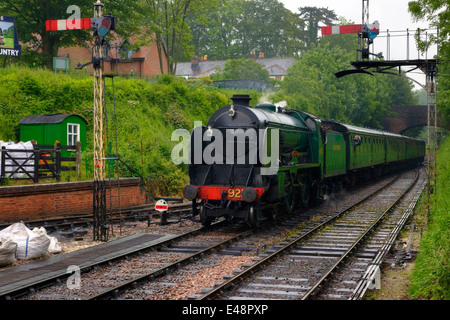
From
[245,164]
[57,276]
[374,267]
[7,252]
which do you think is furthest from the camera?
[245,164]

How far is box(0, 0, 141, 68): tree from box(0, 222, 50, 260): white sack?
19483 millimetres

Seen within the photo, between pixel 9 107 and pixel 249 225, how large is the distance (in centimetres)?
1304

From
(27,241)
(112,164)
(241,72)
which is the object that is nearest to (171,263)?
(27,241)

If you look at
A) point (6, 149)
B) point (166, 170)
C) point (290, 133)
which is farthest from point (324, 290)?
point (166, 170)

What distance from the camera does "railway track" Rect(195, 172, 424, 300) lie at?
26.5ft

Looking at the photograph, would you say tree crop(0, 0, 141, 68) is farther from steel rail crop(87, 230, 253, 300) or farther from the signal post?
steel rail crop(87, 230, 253, 300)

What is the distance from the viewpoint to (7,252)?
9695mm

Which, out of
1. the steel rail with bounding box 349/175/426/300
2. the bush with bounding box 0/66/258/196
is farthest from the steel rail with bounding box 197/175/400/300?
the bush with bounding box 0/66/258/196

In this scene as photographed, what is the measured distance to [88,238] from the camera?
13.0m

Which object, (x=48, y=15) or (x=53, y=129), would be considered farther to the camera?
(x=48, y=15)

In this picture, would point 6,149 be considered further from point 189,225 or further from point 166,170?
point 166,170

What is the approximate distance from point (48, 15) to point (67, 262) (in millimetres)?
21858

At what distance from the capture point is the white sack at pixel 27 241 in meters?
10.3

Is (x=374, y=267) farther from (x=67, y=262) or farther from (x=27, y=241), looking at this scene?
(x=27, y=241)
